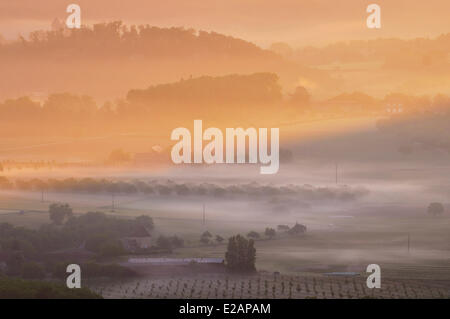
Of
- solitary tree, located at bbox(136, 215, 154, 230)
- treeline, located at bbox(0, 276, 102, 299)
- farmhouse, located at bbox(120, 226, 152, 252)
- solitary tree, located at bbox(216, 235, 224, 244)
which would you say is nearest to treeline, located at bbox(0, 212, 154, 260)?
solitary tree, located at bbox(136, 215, 154, 230)

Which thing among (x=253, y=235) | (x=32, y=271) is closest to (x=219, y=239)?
(x=253, y=235)

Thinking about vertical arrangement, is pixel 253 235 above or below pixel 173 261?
above

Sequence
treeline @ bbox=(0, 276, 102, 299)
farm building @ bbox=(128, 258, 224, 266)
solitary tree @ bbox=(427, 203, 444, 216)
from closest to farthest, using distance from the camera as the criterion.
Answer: treeline @ bbox=(0, 276, 102, 299), farm building @ bbox=(128, 258, 224, 266), solitary tree @ bbox=(427, 203, 444, 216)

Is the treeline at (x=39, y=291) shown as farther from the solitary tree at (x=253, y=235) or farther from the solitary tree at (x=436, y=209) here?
the solitary tree at (x=436, y=209)

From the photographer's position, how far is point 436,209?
91875 millimetres

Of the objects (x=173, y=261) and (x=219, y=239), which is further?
(x=219, y=239)

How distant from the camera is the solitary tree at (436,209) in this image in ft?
300

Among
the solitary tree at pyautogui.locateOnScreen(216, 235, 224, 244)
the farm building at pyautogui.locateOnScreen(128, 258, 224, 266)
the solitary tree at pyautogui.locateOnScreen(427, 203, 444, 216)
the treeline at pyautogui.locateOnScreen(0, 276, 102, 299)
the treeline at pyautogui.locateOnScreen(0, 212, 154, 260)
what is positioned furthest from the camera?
the solitary tree at pyautogui.locateOnScreen(427, 203, 444, 216)

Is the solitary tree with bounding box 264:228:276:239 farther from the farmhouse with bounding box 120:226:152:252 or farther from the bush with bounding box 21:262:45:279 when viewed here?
the bush with bounding box 21:262:45:279

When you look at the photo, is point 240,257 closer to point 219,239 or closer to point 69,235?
point 219,239

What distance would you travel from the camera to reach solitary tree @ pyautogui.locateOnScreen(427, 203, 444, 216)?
91.5 m

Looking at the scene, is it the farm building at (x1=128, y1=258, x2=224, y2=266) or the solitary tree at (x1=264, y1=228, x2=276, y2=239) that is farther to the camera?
the solitary tree at (x1=264, y1=228, x2=276, y2=239)

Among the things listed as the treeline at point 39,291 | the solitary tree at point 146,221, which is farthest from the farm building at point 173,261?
the solitary tree at point 146,221

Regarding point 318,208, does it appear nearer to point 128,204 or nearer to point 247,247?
point 128,204
